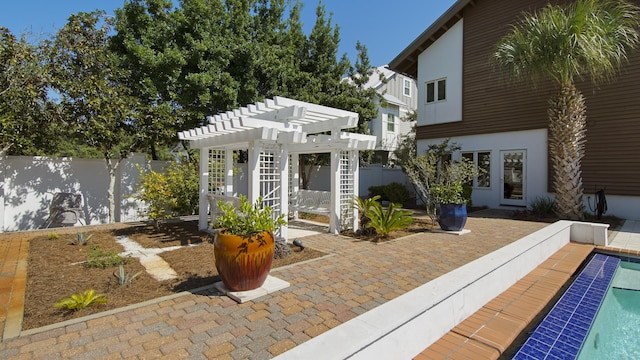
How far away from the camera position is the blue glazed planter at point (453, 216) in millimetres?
7156

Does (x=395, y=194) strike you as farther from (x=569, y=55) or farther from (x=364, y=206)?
(x=569, y=55)

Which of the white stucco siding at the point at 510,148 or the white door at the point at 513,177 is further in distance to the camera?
the white door at the point at 513,177

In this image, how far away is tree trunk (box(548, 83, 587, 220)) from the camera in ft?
29.3

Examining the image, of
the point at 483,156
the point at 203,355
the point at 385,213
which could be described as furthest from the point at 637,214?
the point at 203,355

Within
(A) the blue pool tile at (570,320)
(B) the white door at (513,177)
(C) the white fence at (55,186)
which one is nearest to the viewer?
(A) the blue pool tile at (570,320)

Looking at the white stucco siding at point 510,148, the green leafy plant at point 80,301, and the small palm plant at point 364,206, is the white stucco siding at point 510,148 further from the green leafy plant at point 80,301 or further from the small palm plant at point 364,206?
the green leafy plant at point 80,301

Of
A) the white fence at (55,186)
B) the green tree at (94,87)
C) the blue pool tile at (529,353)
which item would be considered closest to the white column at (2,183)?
the white fence at (55,186)

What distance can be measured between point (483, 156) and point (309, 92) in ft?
23.9

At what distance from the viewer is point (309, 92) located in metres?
11.6

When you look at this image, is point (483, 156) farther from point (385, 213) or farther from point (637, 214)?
point (385, 213)

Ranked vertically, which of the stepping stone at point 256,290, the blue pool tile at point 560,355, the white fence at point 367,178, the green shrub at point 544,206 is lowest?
the blue pool tile at point 560,355

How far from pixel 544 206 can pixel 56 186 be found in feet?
48.3

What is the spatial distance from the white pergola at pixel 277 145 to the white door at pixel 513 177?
23.7 ft

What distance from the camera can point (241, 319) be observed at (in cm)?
301
